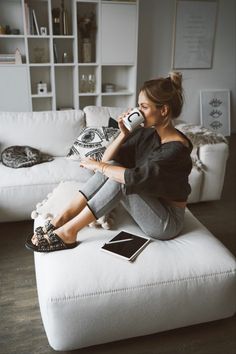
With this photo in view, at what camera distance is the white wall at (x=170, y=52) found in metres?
4.38

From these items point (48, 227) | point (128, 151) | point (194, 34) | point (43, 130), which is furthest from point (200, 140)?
point (194, 34)

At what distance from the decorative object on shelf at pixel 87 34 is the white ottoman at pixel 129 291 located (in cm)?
300

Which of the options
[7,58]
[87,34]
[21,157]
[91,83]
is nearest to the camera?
[21,157]

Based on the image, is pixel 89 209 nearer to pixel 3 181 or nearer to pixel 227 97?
pixel 3 181

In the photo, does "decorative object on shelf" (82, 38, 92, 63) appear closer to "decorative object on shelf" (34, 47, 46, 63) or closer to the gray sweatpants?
"decorative object on shelf" (34, 47, 46, 63)

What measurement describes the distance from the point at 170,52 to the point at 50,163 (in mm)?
2833

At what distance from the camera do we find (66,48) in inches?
162

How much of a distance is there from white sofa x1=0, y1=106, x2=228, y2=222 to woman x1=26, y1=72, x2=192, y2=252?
0.72 meters

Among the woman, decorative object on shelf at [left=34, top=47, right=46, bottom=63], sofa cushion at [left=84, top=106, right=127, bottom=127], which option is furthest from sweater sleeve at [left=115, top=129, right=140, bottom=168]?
decorative object on shelf at [left=34, top=47, right=46, bottom=63]

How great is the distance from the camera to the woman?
145cm

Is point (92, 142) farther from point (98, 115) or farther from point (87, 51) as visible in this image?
point (87, 51)

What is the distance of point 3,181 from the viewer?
90.4 inches

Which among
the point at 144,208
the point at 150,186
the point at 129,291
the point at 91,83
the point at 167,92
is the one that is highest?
the point at 167,92

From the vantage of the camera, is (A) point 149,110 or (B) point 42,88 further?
(B) point 42,88
